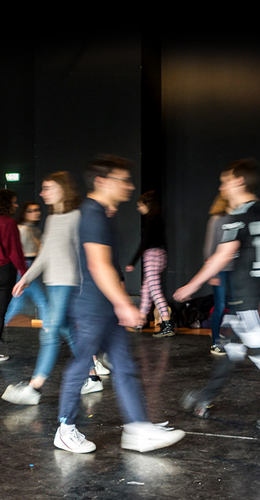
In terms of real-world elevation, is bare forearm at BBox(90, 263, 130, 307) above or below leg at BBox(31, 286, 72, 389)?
above

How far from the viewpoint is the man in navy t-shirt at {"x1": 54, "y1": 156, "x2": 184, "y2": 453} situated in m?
3.09

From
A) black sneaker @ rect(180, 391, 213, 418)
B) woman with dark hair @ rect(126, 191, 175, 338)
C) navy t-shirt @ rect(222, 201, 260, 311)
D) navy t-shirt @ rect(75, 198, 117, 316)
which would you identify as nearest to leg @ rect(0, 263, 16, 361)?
woman with dark hair @ rect(126, 191, 175, 338)

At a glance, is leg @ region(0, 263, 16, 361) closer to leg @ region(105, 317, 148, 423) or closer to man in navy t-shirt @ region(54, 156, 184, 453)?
man in navy t-shirt @ region(54, 156, 184, 453)

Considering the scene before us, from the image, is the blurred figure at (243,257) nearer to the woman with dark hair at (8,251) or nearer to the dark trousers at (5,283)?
the woman with dark hair at (8,251)

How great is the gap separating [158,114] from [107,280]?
6.30 metres

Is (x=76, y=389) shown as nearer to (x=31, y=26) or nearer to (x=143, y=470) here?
(x=143, y=470)

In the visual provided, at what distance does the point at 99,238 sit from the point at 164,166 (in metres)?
6.13

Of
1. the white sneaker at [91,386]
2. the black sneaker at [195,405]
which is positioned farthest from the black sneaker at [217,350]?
the white sneaker at [91,386]

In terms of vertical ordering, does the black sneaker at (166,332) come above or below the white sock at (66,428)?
below

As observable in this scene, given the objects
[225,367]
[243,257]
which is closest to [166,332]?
[225,367]

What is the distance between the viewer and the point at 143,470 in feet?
10.5

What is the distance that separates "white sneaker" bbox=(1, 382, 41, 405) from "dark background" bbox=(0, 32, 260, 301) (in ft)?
12.9

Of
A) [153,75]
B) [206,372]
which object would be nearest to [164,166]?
[153,75]

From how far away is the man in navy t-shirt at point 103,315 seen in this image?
309 centimetres
